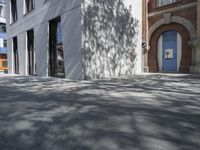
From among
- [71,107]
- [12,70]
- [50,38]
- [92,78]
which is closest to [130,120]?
[71,107]

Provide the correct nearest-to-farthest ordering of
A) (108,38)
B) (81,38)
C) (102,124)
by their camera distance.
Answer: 1. (102,124)
2. (81,38)
3. (108,38)

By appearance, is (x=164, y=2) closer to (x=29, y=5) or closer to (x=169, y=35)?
(x=169, y=35)

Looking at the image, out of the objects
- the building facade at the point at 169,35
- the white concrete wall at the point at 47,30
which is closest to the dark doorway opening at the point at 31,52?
the white concrete wall at the point at 47,30

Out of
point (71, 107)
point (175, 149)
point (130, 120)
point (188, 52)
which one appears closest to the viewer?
point (175, 149)

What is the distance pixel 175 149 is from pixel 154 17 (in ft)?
55.3

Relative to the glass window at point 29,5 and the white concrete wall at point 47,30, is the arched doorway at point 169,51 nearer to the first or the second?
the white concrete wall at point 47,30

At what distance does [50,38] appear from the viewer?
14266 millimetres

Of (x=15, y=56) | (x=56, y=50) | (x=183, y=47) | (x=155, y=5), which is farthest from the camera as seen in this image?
(x=15, y=56)

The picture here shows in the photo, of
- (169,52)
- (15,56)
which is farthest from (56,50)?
(169,52)

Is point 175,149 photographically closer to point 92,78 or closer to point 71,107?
point 71,107

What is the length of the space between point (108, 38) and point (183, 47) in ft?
23.0

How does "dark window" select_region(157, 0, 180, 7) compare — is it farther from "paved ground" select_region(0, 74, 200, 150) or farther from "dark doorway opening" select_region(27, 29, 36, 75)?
"paved ground" select_region(0, 74, 200, 150)

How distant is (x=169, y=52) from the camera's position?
57.2 feet

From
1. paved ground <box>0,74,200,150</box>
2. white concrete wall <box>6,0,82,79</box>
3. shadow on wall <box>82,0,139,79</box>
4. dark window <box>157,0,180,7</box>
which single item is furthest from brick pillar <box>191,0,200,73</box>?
paved ground <box>0,74,200,150</box>
